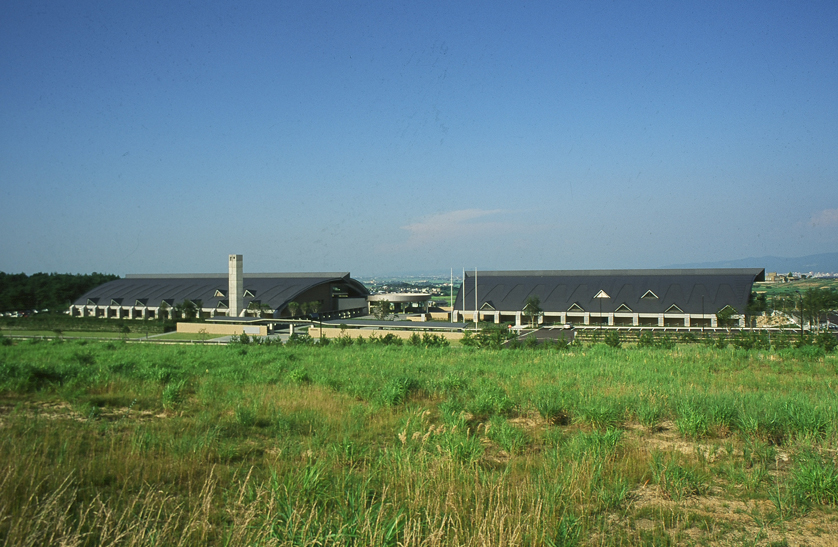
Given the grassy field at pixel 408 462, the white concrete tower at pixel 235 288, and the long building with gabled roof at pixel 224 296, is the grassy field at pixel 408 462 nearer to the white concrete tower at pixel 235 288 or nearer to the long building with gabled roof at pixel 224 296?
the white concrete tower at pixel 235 288

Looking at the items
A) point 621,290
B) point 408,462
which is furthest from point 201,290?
point 408,462

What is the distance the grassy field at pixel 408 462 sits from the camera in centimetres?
413

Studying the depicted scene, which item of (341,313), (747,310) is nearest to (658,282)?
(747,310)

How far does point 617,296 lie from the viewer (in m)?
57.8

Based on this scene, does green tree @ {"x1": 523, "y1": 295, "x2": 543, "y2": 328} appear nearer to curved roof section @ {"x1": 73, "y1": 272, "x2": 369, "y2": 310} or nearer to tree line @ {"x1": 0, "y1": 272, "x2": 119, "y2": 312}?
curved roof section @ {"x1": 73, "y1": 272, "x2": 369, "y2": 310}

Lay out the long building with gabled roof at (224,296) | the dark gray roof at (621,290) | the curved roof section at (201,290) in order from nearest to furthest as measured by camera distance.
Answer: the dark gray roof at (621,290), the long building with gabled roof at (224,296), the curved roof section at (201,290)

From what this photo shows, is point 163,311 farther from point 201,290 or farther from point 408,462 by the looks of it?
point 408,462

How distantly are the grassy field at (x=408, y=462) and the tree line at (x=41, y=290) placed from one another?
74.8 meters

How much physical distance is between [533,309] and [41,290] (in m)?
69.4

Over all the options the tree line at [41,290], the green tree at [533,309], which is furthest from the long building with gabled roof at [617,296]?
the tree line at [41,290]

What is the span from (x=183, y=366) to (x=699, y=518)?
46.5 ft

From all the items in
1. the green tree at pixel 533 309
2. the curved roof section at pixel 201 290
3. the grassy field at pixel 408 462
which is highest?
the curved roof section at pixel 201 290

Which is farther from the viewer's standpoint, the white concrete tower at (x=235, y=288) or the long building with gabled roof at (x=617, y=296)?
the white concrete tower at (x=235, y=288)

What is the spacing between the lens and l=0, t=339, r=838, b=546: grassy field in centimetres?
413
